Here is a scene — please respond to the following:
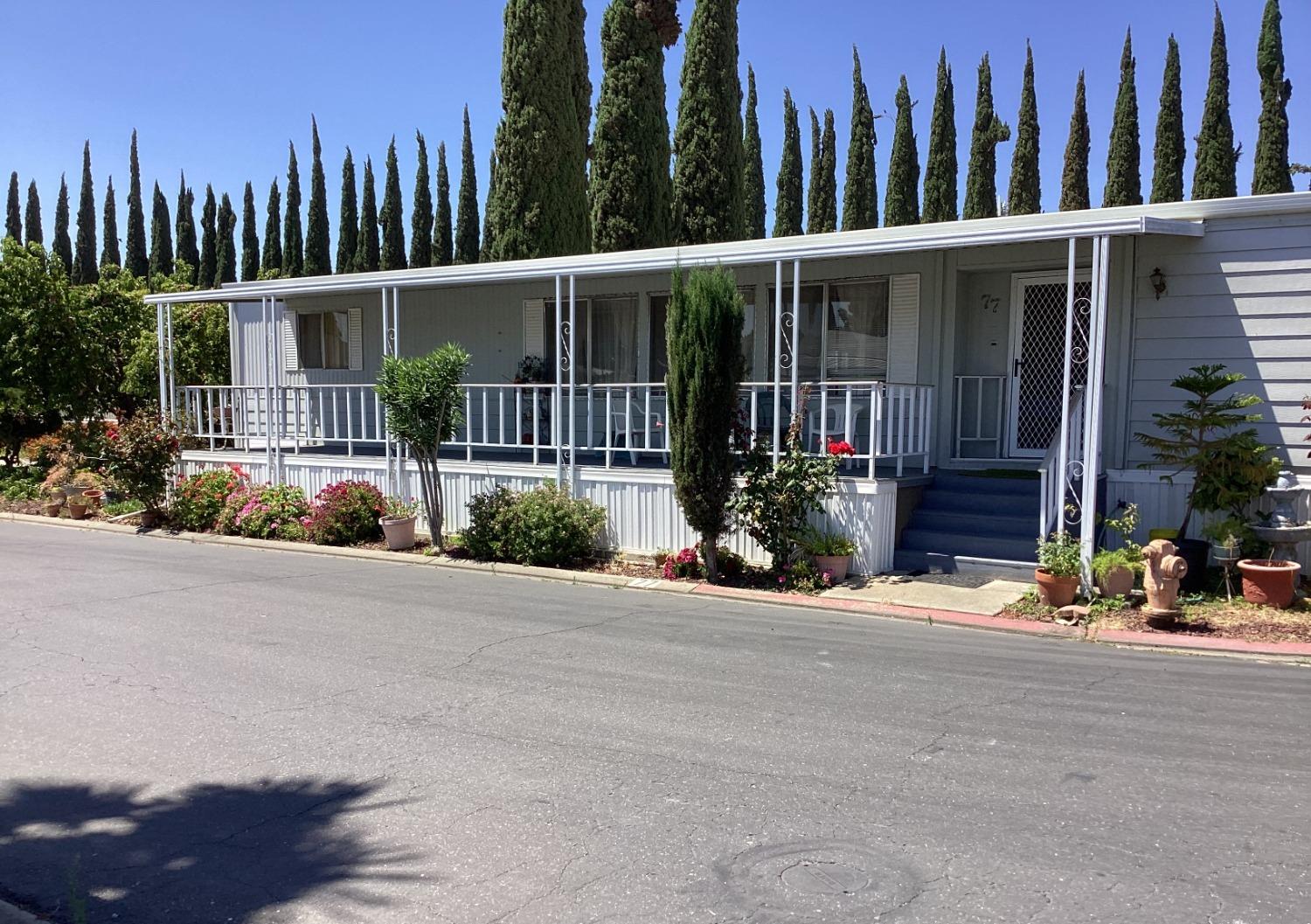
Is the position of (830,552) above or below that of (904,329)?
below

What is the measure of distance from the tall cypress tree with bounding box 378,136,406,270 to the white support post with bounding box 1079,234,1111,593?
3416 cm

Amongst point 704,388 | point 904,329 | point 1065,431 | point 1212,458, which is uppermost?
point 904,329

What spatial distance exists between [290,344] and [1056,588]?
1290 centimetres

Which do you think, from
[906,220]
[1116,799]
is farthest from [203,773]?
[906,220]

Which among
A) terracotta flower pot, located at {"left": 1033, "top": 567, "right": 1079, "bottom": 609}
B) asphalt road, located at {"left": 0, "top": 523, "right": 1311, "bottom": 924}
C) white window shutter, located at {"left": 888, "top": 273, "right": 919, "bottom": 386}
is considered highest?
white window shutter, located at {"left": 888, "top": 273, "right": 919, "bottom": 386}

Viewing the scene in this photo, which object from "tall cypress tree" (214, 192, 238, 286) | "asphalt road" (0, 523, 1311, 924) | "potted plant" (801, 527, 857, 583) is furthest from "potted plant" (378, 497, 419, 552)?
"tall cypress tree" (214, 192, 238, 286)

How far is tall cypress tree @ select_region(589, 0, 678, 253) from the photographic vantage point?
21.8 metres

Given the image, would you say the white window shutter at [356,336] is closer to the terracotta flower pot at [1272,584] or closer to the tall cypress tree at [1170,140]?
the terracotta flower pot at [1272,584]

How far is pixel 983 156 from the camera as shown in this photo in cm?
3008

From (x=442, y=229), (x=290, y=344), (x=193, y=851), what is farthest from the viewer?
(x=442, y=229)

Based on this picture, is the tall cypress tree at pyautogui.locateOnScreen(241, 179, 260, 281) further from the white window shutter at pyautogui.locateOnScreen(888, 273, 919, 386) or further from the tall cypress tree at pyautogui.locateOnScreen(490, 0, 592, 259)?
the white window shutter at pyautogui.locateOnScreen(888, 273, 919, 386)

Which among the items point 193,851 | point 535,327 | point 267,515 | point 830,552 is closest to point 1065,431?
point 830,552

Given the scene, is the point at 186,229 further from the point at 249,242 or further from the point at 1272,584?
the point at 1272,584

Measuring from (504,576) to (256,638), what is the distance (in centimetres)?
332
